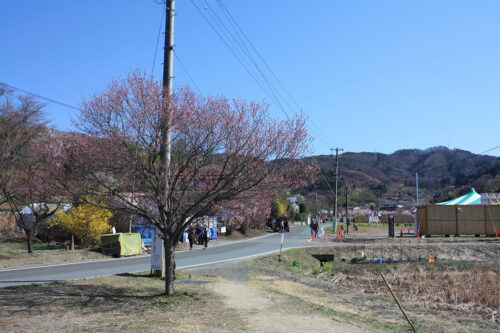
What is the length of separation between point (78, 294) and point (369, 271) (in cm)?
1572

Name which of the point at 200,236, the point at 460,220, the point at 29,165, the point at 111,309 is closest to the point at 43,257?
the point at 29,165

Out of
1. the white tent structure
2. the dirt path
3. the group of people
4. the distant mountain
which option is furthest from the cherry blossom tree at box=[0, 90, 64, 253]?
the distant mountain

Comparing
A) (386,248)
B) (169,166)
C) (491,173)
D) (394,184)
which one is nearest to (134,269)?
(169,166)

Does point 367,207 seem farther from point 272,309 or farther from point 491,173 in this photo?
point 272,309

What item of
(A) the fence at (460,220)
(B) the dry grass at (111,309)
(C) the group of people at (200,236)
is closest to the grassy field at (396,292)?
(B) the dry grass at (111,309)

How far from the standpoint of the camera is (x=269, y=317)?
8.97 metres

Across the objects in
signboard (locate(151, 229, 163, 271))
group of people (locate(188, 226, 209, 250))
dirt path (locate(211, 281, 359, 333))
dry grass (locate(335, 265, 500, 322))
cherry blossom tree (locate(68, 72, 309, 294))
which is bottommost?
dry grass (locate(335, 265, 500, 322))

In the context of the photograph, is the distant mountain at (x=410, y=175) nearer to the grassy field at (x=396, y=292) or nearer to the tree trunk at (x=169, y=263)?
the grassy field at (x=396, y=292)

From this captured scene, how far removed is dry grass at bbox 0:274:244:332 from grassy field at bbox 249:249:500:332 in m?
2.44

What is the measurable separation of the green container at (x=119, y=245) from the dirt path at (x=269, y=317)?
518 inches

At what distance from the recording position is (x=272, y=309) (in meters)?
9.78

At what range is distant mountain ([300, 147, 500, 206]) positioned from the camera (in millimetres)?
120444

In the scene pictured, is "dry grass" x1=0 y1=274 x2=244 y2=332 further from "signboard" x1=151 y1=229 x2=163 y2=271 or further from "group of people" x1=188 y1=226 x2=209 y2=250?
"group of people" x1=188 y1=226 x2=209 y2=250

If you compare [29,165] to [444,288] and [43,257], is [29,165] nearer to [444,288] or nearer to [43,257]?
[43,257]
